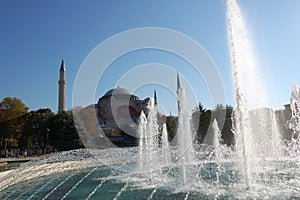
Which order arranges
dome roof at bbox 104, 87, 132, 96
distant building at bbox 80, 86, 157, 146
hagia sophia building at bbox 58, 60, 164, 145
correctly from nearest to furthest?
hagia sophia building at bbox 58, 60, 164, 145 → distant building at bbox 80, 86, 157, 146 → dome roof at bbox 104, 87, 132, 96

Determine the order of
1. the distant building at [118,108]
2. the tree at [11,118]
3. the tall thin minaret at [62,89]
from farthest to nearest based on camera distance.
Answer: the distant building at [118,108], the tall thin minaret at [62,89], the tree at [11,118]

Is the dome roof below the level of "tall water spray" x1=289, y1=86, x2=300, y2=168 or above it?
above

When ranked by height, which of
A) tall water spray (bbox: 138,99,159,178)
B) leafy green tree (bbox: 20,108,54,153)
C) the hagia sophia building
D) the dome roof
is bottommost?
tall water spray (bbox: 138,99,159,178)

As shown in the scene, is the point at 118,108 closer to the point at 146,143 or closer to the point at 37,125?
the point at 37,125

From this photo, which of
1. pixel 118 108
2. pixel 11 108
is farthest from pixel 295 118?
pixel 118 108

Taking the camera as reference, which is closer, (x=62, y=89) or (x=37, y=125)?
(x=37, y=125)

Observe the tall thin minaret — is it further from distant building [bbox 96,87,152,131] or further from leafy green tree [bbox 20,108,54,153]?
leafy green tree [bbox 20,108,54,153]

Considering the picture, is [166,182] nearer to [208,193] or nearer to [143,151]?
[208,193]

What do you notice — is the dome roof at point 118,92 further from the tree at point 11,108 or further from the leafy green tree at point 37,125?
the tree at point 11,108

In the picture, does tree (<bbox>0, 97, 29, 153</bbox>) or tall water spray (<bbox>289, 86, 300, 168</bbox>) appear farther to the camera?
tree (<bbox>0, 97, 29, 153</bbox>)

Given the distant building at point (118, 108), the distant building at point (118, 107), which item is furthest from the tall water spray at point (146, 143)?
the distant building at point (118, 107)

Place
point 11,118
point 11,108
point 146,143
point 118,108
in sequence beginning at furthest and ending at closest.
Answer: point 118,108
point 11,108
point 11,118
point 146,143

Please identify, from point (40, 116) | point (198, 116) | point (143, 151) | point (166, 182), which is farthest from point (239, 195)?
point (40, 116)

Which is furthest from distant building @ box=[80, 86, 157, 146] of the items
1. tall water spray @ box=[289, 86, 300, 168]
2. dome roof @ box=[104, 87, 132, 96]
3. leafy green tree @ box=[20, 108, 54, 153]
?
tall water spray @ box=[289, 86, 300, 168]
